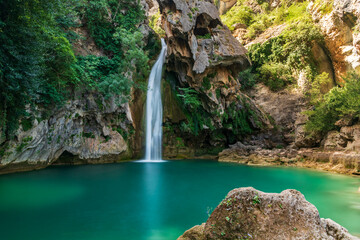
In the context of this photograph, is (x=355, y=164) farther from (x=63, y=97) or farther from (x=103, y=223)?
(x=63, y=97)

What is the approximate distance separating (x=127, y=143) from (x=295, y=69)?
20366mm

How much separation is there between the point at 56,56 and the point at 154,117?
9999 mm

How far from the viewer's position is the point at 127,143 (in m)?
17.4

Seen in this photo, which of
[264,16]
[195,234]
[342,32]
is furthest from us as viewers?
[264,16]

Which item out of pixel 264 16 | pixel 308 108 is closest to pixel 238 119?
pixel 308 108

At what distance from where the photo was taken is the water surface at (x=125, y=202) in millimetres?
4934

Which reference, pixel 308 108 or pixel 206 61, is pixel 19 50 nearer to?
pixel 206 61

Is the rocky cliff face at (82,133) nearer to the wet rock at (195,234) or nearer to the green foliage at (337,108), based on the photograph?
the wet rock at (195,234)

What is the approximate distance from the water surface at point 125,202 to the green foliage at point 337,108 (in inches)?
181

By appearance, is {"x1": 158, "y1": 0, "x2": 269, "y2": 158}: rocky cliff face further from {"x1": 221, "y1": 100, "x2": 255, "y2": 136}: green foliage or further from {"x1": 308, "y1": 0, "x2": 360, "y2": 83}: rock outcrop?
{"x1": 308, "y1": 0, "x2": 360, "y2": 83}: rock outcrop

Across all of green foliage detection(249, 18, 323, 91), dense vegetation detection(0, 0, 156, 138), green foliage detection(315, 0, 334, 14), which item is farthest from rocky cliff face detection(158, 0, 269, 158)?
green foliage detection(315, 0, 334, 14)

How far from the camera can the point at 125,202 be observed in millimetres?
7121

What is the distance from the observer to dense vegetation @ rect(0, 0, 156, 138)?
7652 mm

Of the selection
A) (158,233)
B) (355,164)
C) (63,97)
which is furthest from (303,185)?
(63,97)
